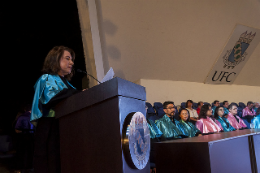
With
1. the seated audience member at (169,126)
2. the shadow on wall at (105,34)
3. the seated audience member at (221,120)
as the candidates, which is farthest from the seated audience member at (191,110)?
the shadow on wall at (105,34)

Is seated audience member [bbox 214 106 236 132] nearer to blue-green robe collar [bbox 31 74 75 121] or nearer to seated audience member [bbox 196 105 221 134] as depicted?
seated audience member [bbox 196 105 221 134]

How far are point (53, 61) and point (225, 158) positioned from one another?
1.34 m

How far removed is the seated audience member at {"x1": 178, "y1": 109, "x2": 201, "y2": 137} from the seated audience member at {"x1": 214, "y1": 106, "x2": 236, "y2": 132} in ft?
2.55

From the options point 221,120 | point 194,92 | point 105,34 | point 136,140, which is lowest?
point 136,140

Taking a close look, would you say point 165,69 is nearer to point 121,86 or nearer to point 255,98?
point 255,98

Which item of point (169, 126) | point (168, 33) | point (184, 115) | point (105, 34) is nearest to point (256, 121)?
point (184, 115)

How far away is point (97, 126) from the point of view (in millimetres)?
860

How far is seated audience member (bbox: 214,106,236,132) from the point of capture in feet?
13.9

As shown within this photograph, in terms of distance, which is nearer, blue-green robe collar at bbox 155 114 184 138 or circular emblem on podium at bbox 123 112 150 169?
circular emblem on podium at bbox 123 112 150 169

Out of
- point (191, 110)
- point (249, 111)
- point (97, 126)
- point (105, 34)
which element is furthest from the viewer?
point (249, 111)

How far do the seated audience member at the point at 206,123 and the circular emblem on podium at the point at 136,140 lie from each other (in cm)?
312

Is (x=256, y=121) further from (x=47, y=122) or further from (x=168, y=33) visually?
(x=47, y=122)

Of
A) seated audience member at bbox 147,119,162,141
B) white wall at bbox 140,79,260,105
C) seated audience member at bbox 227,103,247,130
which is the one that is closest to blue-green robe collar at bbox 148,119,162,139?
seated audience member at bbox 147,119,162,141

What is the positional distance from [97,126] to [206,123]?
3.42m
